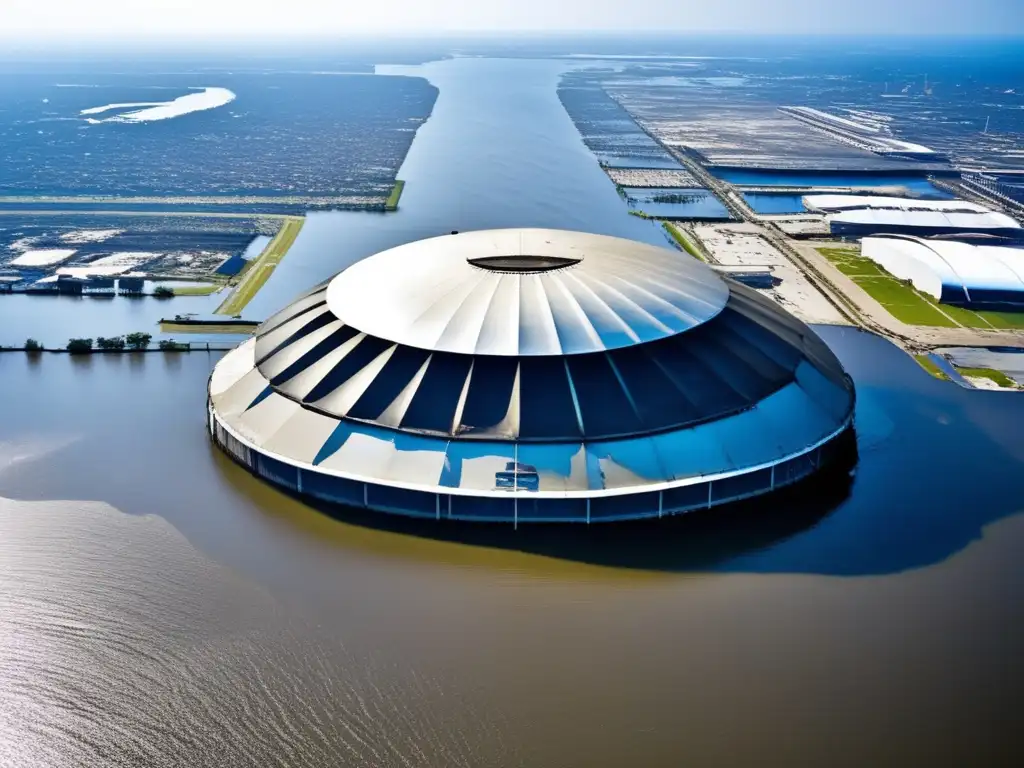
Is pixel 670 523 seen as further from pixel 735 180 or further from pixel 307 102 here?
pixel 307 102

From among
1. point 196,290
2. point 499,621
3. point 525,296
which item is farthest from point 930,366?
point 196,290

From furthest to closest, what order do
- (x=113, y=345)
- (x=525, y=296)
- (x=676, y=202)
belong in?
(x=676, y=202)
(x=113, y=345)
(x=525, y=296)

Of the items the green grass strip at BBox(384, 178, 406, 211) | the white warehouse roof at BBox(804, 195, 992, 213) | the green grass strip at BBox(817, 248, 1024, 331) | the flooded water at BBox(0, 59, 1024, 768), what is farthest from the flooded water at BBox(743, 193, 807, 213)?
the flooded water at BBox(0, 59, 1024, 768)

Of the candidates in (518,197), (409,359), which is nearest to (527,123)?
(518,197)

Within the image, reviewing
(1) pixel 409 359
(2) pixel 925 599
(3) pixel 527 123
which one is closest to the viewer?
(2) pixel 925 599

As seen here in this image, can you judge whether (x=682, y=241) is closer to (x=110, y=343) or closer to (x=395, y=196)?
(x=395, y=196)

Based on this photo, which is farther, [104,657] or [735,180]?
[735,180]
